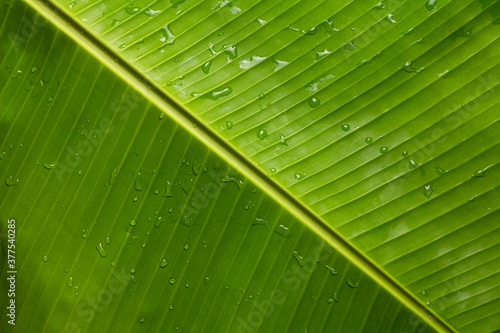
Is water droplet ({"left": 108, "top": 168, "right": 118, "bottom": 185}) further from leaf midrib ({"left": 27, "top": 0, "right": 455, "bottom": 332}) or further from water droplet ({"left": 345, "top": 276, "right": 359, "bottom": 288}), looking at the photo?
water droplet ({"left": 345, "top": 276, "right": 359, "bottom": 288})

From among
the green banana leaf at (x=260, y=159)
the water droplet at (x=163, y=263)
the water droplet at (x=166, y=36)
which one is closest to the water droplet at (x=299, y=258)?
the green banana leaf at (x=260, y=159)

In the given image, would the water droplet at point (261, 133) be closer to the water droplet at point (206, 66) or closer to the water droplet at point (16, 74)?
the water droplet at point (206, 66)

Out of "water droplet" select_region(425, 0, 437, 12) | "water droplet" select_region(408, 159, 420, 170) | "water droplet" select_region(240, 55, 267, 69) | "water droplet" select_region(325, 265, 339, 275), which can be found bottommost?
"water droplet" select_region(325, 265, 339, 275)

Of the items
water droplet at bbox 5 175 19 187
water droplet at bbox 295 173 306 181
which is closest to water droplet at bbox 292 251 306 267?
water droplet at bbox 295 173 306 181

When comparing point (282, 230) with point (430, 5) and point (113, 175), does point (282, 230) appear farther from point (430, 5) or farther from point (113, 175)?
point (430, 5)

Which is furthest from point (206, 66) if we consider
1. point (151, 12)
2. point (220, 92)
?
point (151, 12)

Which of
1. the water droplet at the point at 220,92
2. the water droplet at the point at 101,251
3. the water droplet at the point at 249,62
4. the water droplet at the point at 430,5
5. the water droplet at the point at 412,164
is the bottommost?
the water droplet at the point at 101,251

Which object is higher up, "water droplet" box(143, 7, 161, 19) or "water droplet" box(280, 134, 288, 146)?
"water droplet" box(143, 7, 161, 19)

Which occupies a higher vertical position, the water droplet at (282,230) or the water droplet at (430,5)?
the water droplet at (430,5)
